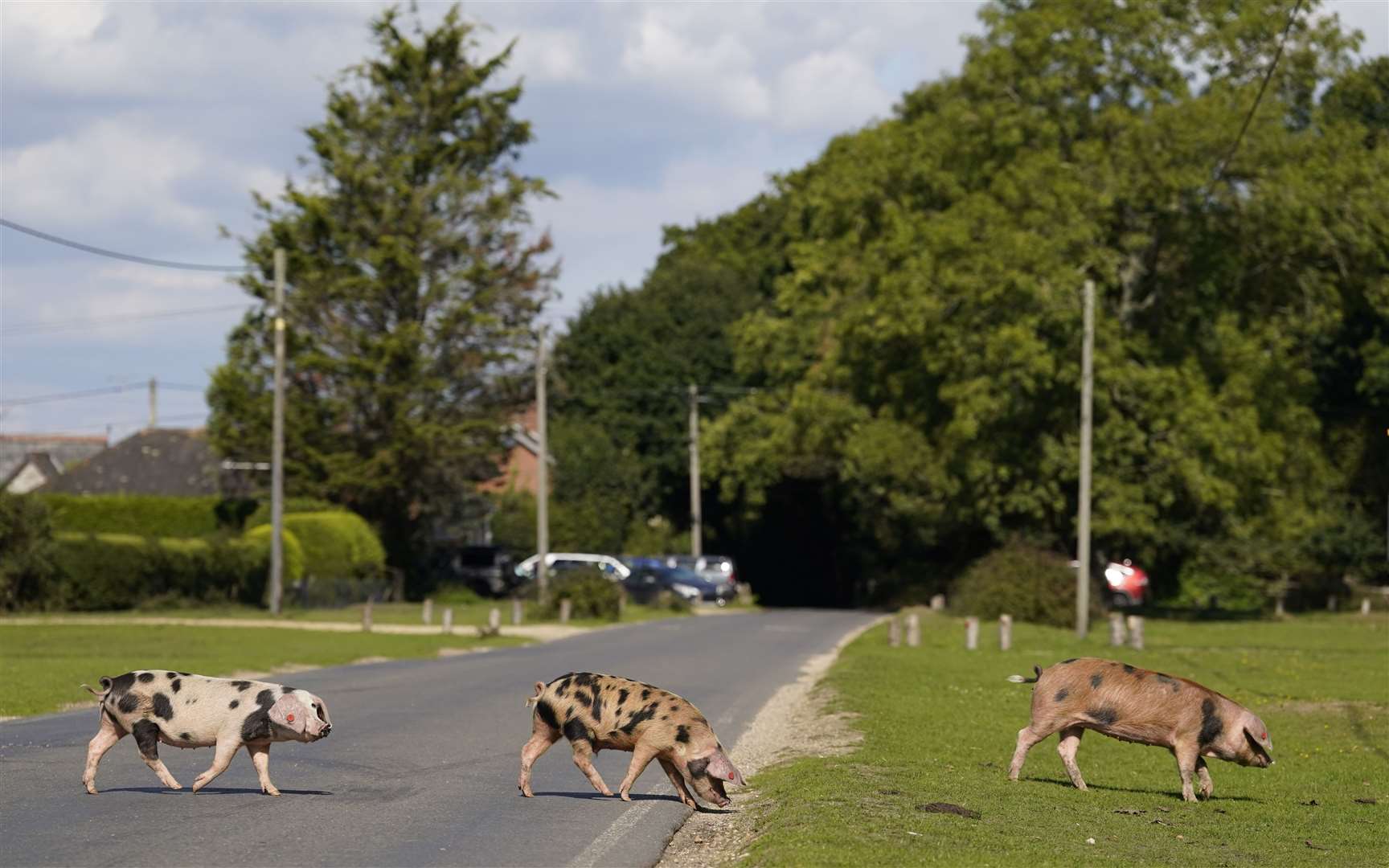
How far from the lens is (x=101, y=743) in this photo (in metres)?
11.9

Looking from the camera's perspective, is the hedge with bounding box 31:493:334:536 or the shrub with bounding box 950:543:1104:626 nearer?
the shrub with bounding box 950:543:1104:626

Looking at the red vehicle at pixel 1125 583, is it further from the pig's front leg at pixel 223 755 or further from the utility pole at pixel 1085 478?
the pig's front leg at pixel 223 755

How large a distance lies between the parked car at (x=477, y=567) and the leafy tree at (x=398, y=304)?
3394 millimetres

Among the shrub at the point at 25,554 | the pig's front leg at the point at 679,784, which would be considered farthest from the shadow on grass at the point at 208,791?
the shrub at the point at 25,554

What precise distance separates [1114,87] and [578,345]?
3676cm

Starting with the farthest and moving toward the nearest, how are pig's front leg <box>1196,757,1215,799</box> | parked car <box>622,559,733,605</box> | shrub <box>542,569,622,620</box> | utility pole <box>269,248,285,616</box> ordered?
parked car <box>622,559,733,605</box>
shrub <box>542,569,622,620</box>
utility pole <box>269,248,285,616</box>
pig's front leg <box>1196,757,1215,799</box>

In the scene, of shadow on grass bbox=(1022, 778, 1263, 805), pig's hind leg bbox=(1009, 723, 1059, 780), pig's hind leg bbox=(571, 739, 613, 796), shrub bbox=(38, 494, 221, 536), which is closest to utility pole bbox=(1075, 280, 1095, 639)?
shadow on grass bbox=(1022, 778, 1263, 805)

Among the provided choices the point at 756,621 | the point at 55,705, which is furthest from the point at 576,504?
the point at 55,705

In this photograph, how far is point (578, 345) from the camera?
82.0m

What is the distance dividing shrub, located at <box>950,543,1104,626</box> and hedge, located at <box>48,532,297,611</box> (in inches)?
814

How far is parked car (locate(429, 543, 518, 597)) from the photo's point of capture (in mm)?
66625

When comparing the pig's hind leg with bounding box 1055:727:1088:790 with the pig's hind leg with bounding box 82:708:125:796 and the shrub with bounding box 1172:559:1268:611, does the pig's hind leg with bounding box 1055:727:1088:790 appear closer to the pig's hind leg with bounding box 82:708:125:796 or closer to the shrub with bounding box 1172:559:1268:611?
the pig's hind leg with bounding box 82:708:125:796

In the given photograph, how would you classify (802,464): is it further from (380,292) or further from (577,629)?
(577,629)

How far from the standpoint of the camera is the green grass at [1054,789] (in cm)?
1078
